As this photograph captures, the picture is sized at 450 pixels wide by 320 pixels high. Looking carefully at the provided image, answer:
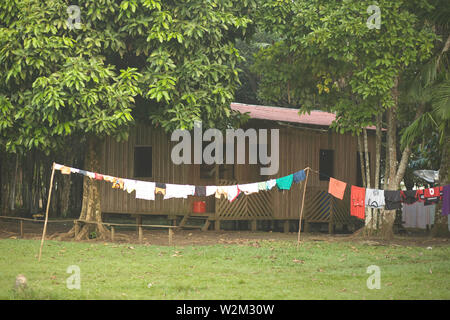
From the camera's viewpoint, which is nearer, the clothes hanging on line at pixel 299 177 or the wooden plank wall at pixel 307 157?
the clothes hanging on line at pixel 299 177

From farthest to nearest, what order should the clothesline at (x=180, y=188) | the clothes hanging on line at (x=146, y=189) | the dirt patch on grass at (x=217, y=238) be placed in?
the dirt patch on grass at (x=217, y=238) → the clothes hanging on line at (x=146, y=189) → the clothesline at (x=180, y=188)

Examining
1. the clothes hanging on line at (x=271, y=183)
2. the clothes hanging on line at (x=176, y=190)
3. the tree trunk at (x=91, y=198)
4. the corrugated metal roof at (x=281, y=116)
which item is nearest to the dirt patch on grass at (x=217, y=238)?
the tree trunk at (x=91, y=198)

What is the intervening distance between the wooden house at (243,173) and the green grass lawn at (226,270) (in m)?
4.44

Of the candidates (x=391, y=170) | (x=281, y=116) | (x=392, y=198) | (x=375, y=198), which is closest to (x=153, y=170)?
(x=281, y=116)

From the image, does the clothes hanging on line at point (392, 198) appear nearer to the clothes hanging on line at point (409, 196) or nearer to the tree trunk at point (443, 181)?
the clothes hanging on line at point (409, 196)

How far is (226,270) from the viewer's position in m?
11.1

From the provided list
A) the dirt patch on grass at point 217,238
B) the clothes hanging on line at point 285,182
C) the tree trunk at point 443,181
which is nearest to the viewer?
the clothes hanging on line at point 285,182

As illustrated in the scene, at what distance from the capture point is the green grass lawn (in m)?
8.74

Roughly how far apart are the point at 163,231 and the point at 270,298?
11.5m

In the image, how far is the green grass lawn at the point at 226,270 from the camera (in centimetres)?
874

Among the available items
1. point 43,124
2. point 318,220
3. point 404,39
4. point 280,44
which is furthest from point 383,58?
point 43,124

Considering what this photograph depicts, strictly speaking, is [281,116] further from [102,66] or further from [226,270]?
[226,270]

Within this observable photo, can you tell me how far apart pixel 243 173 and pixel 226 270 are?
33.2 feet

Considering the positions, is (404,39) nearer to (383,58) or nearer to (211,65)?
(383,58)
